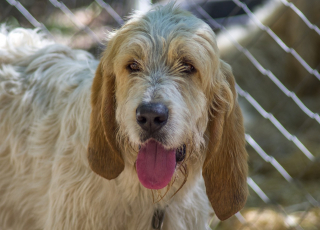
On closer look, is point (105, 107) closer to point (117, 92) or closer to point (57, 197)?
point (117, 92)

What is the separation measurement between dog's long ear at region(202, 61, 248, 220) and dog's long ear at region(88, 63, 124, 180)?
0.48m

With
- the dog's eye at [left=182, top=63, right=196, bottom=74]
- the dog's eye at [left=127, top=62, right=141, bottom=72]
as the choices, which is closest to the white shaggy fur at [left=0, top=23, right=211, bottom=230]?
the dog's eye at [left=127, top=62, right=141, bottom=72]

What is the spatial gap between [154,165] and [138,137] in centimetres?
18

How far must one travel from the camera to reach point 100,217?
241 centimetres

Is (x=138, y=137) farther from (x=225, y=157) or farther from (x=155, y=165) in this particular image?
(x=225, y=157)

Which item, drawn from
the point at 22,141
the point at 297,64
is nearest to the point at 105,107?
the point at 22,141

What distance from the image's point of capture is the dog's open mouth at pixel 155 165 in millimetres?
2129

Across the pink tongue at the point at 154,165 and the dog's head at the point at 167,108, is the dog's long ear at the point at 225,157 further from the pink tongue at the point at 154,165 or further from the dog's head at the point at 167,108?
the pink tongue at the point at 154,165

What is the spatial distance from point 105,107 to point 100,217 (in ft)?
1.98

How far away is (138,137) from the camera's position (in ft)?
6.72

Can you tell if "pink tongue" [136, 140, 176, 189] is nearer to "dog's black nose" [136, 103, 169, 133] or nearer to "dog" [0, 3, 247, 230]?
"dog" [0, 3, 247, 230]

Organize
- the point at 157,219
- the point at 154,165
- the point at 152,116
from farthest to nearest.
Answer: the point at 157,219 < the point at 154,165 < the point at 152,116

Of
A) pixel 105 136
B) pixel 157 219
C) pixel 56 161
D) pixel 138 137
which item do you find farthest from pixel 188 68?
pixel 56 161

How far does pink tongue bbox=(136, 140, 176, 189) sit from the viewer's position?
83.8 inches
